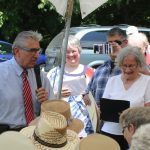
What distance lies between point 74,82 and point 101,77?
1.57 ft

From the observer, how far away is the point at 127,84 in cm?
479

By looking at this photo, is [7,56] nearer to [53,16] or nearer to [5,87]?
[53,16]

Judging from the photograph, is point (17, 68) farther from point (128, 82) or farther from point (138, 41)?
point (138, 41)

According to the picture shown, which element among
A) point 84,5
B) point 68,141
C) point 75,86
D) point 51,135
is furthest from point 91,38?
point 51,135

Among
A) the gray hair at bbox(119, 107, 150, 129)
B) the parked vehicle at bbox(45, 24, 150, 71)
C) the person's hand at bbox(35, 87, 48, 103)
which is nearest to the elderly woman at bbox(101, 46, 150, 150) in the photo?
the person's hand at bbox(35, 87, 48, 103)

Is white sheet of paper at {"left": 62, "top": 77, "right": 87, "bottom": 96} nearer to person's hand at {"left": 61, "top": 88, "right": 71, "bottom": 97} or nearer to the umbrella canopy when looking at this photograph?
person's hand at {"left": 61, "top": 88, "right": 71, "bottom": 97}

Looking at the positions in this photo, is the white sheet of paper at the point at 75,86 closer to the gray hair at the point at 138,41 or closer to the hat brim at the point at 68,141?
the gray hair at the point at 138,41

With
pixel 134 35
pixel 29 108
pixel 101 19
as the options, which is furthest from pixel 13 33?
pixel 29 108

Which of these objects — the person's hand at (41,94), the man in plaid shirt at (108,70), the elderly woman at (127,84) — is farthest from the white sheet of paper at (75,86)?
the person's hand at (41,94)

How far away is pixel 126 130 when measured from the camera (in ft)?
11.2

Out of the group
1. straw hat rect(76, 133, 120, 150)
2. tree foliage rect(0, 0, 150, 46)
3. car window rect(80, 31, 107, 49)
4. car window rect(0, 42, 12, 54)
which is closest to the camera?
straw hat rect(76, 133, 120, 150)

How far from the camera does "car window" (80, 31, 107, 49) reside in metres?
11.6

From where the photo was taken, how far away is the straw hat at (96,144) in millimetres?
2812

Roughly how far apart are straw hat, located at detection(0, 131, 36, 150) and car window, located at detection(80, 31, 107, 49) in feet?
29.5
